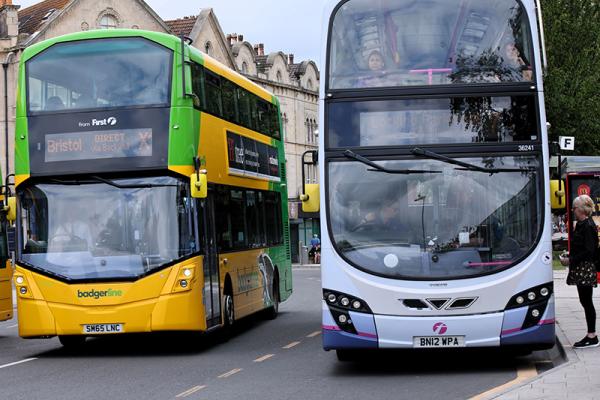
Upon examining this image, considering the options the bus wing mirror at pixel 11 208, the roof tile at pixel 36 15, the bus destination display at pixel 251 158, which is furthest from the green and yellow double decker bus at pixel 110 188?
the roof tile at pixel 36 15

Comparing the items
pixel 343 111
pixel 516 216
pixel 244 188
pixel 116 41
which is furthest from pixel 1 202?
pixel 516 216

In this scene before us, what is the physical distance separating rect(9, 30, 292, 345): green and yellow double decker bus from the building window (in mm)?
45209

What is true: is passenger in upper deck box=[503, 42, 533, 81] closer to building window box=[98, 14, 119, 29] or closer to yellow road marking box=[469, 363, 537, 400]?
yellow road marking box=[469, 363, 537, 400]

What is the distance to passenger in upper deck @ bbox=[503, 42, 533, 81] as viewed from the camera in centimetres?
1484

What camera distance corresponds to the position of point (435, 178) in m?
14.6

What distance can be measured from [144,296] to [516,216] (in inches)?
223

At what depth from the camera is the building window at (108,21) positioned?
206 feet

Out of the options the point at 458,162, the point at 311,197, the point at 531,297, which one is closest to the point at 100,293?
the point at 311,197

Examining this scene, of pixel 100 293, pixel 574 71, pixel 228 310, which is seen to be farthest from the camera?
pixel 574 71

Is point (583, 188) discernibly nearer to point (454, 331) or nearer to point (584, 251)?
point (584, 251)

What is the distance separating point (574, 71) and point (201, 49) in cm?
2460

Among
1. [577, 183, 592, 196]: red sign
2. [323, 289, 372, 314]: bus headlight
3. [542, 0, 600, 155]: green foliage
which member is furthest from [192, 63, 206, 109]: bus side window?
[542, 0, 600, 155]: green foliage

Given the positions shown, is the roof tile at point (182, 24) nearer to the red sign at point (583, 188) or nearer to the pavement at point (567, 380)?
the red sign at point (583, 188)

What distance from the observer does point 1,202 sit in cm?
2291
